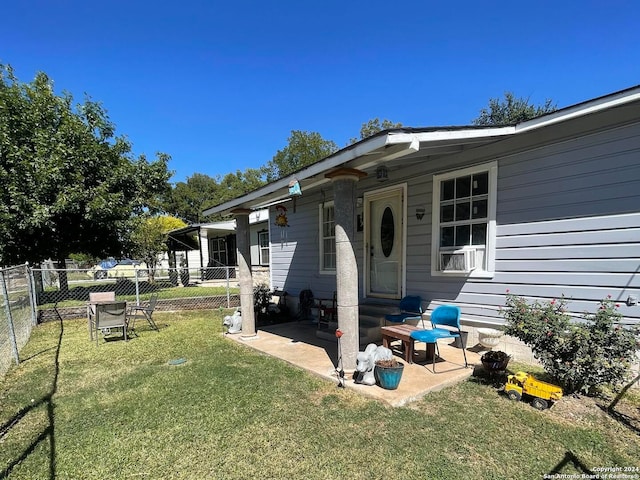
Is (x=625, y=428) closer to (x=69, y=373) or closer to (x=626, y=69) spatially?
(x=69, y=373)

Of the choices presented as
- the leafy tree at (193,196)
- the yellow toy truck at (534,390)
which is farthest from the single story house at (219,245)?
the leafy tree at (193,196)

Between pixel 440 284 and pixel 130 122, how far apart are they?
13679mm

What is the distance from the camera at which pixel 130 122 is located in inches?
504

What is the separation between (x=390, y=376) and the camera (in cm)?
339

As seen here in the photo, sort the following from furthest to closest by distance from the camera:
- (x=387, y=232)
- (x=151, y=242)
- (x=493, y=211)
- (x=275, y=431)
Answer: (x=151, y=242) < (x=387, y=232) < (x=493, y=211) < (x=275, y=431)

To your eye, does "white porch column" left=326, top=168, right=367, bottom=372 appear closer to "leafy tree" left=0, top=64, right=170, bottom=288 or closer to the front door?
the front door

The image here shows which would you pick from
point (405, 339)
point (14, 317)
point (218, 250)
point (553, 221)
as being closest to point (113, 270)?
point (218, 250)

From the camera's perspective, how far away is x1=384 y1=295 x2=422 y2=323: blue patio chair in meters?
5.08

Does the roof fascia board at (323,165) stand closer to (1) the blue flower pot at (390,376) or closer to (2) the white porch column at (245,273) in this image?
(2) the white porch column at (245,273)

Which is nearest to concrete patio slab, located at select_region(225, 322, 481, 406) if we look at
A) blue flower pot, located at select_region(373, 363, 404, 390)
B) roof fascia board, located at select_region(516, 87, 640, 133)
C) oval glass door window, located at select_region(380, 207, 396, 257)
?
blue flower pot, located at select_region(373, 363, 404, 390)

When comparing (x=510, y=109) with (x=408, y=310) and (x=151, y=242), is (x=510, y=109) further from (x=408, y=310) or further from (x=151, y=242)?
(x=151, y=242)

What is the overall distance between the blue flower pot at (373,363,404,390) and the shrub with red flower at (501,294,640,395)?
129cm

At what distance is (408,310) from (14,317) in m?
7.72

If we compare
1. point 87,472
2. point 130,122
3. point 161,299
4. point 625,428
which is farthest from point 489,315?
point 130,122
